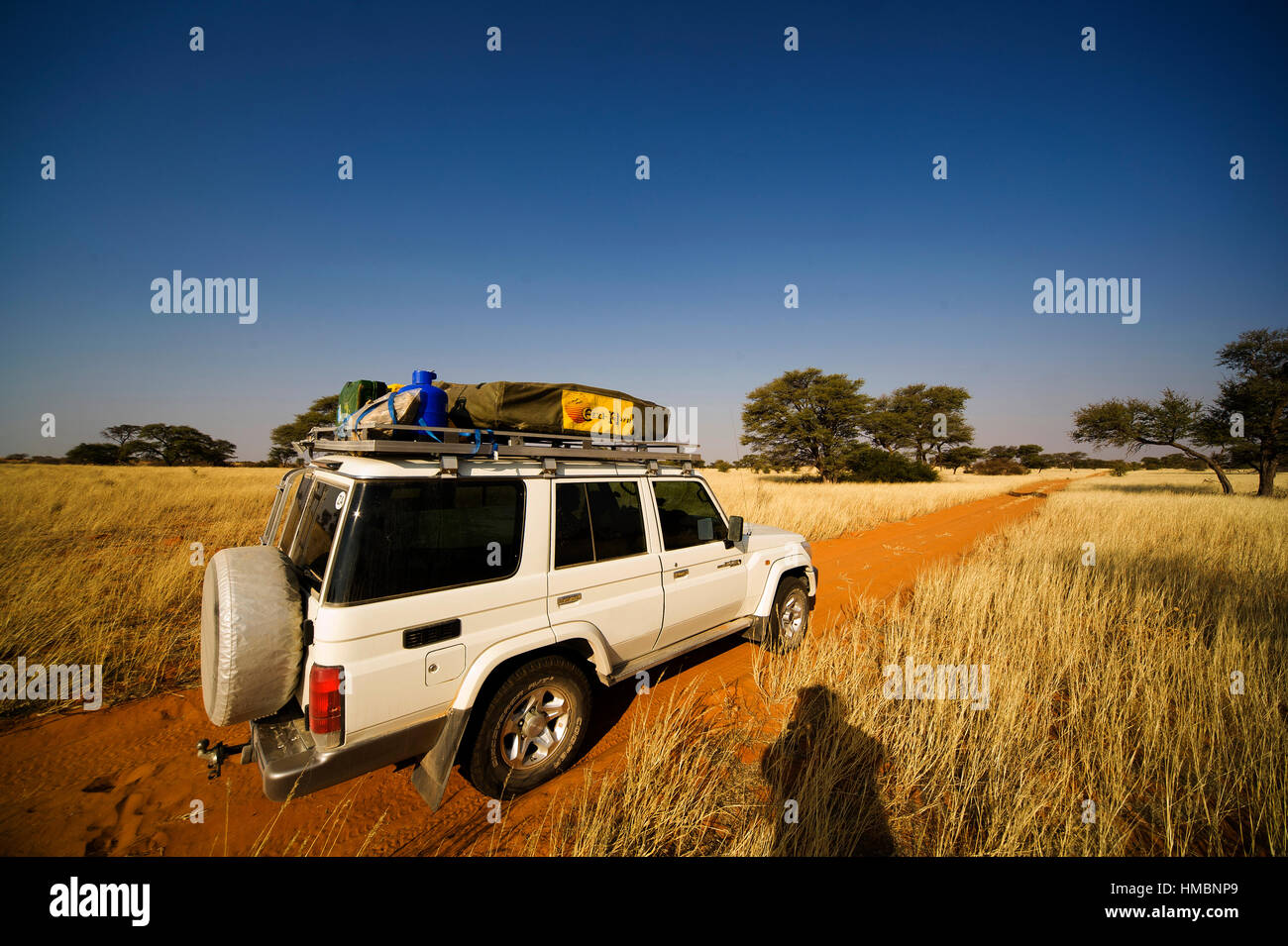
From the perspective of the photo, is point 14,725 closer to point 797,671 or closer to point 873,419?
point 797,671

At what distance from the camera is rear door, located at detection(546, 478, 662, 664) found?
10.3 feet

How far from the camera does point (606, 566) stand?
3.40 m

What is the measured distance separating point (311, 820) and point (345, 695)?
1276mm

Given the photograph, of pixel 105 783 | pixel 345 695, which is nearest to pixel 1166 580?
pixel 345 695

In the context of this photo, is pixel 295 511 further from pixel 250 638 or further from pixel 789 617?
pixel 789 617

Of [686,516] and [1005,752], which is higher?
[686,516]

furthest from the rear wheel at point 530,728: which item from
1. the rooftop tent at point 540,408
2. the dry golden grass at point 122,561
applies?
the dry golden grass at point 122,561

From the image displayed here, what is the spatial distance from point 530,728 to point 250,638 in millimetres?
1647

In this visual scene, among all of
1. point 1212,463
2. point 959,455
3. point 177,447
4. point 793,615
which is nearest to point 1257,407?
point 1212,463

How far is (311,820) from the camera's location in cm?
274

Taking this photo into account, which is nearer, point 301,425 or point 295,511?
point 295,511

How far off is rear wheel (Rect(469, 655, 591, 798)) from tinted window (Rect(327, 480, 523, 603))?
2.34 feet

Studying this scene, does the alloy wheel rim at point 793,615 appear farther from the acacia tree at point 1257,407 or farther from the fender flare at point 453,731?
the acacia tree at point 1257,407

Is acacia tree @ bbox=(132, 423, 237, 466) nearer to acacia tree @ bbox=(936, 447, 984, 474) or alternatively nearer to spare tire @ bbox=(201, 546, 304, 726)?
spare tire @ bbox=(201, 546, 304, 726)
